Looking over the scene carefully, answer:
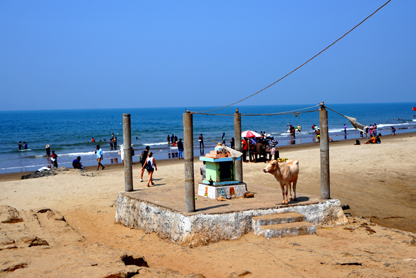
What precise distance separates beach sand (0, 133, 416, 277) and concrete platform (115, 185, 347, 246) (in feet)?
0.82

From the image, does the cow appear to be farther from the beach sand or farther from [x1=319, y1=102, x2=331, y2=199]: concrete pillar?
the beach sand

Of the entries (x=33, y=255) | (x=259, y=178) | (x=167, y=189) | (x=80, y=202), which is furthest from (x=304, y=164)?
(x=33, y=255)

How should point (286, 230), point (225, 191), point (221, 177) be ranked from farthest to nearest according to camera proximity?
1. point (221, 177)
2. point (225, 191)
3. point (286, 230)

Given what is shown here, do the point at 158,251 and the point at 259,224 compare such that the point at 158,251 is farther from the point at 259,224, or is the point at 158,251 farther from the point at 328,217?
the point at 328,217

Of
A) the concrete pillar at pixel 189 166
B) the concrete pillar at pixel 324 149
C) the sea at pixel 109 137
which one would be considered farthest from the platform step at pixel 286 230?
the sea at pixel 109 137

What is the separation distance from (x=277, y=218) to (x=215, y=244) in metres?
1.65

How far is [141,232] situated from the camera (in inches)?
406

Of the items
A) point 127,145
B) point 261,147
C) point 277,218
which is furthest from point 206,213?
point 261,147

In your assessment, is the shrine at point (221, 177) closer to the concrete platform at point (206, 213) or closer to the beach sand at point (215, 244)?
the concrete platform at point (206, 213)

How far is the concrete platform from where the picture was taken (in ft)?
28.7

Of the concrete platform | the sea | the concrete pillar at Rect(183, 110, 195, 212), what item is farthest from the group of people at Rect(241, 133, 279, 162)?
the concrete pillar at Rect(183, 110, 195, 212)

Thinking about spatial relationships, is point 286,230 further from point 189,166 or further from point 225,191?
point 189,166

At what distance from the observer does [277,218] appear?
9094mm

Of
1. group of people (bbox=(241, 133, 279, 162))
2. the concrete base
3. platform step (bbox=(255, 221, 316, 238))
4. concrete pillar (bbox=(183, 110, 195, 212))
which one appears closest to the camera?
platform step (bbox=(255, 221, 316, 238))
